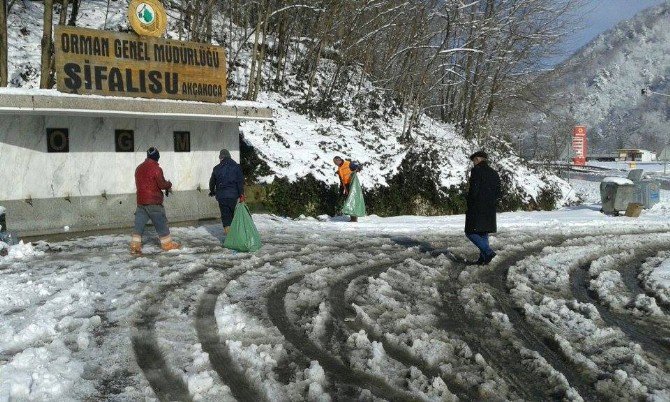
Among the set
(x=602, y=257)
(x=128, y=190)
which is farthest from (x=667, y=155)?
(x=128, y=190)

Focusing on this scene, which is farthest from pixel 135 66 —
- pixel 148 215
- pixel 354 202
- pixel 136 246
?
pixel 354 202

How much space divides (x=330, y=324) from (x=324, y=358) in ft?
3.08

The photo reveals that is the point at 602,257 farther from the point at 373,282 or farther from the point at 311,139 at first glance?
the point at 311,139

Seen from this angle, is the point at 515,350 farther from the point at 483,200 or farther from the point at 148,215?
the point at 148,215

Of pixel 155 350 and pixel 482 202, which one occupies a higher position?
pixel 482 202

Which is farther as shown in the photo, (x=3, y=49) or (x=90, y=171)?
(x=3, y=49)

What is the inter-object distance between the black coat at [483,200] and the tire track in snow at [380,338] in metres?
1.60

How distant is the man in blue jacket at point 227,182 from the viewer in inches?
420

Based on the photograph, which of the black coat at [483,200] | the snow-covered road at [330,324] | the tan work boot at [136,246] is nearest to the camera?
the snow-covered road at [330,324]

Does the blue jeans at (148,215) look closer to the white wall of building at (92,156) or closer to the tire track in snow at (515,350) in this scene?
the white wall of building at (92,156)

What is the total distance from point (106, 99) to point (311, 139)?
8.28m

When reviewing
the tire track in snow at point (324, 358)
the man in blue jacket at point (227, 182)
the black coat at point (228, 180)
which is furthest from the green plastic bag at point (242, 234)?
the tire track in snow at point (324, 358)

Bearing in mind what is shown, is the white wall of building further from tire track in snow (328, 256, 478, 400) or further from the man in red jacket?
tire track in snow (328, 256, 478, 400)

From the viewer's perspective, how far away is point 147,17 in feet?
41.6
